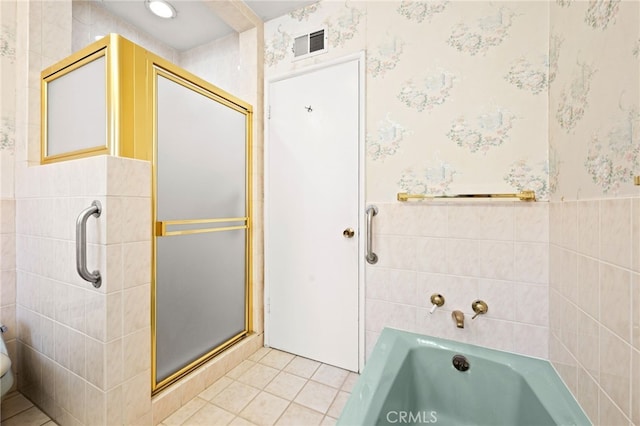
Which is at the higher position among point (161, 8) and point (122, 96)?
point (161, 8)

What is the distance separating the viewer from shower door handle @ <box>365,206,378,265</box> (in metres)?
1.51

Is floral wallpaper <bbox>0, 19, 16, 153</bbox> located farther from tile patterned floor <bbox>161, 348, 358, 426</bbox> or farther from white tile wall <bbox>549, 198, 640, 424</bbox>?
white tile wall <bbox>549, 198, 640, 424</bbox>

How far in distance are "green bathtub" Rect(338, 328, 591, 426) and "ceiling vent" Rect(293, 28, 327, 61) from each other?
1.82 metres

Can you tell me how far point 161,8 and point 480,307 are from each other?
9.24ft

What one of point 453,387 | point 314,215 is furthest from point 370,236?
point 453,387

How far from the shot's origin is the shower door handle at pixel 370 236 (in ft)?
4.96

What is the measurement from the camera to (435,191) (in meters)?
1.43

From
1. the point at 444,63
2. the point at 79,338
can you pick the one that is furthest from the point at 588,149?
→ the point at 79,338

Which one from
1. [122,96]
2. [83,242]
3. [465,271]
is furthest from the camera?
[465,271]

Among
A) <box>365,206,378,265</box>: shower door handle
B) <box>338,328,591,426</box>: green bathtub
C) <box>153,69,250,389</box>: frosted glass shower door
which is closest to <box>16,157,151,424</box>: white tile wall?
<box>153,69,250,389</box>: frosted glass shower door

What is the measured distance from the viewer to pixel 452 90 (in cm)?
139

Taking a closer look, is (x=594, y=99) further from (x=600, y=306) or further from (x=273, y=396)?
(x=273, y=396)

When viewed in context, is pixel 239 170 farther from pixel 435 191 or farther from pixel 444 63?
pixel 444 63

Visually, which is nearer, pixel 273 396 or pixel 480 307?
pixel 480 307
